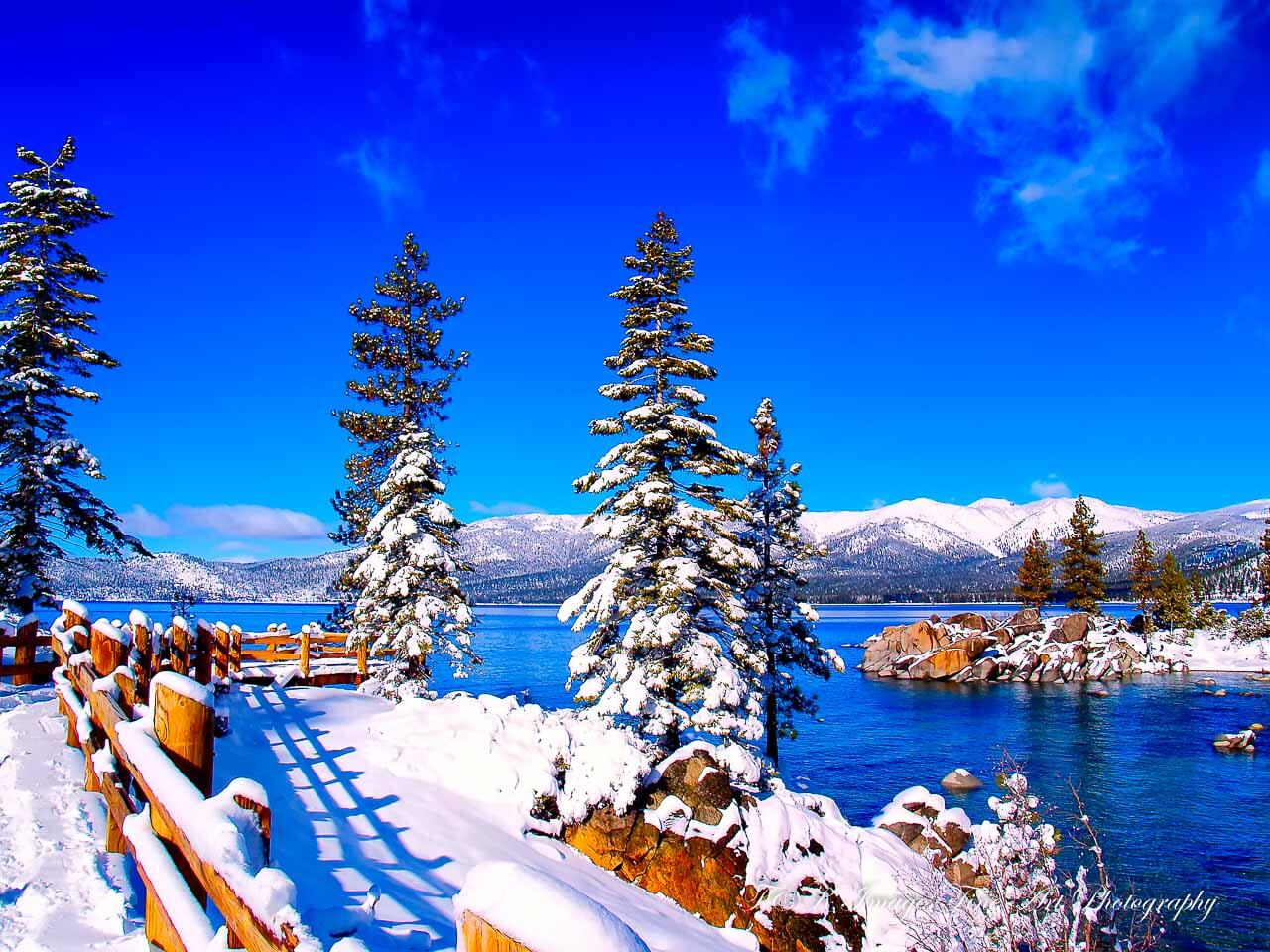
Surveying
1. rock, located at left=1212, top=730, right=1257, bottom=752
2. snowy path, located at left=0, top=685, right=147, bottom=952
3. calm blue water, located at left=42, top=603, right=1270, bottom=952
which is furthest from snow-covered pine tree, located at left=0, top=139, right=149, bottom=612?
rock, located at left=1212, top=730, right=1257, bottom=752

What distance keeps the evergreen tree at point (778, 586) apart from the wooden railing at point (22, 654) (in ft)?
64.5

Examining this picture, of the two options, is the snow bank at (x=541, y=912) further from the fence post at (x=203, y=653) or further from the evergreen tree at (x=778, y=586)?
the evergreen tree at (x=778, y=586)

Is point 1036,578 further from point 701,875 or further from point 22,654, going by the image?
point 22,654

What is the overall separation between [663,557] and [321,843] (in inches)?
495

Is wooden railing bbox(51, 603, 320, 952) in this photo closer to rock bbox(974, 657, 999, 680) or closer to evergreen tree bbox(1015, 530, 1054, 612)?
rock bbox(974, 657, 999, 680)

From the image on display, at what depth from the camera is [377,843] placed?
9.11 metres

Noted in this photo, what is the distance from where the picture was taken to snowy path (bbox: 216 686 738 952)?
707cm

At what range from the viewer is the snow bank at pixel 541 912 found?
57.9 inches

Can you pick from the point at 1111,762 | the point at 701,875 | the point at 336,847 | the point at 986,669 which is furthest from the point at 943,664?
the point at 336,847

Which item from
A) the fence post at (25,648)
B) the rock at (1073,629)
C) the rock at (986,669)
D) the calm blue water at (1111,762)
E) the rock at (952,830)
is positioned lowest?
the rock at (986,669)

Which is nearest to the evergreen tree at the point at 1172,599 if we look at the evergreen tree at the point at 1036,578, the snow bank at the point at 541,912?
the evergreen tree at the point at 1036,578

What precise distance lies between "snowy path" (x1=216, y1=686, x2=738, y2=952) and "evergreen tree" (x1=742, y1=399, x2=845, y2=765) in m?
16.4

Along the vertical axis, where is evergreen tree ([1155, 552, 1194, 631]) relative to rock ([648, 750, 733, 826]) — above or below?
below

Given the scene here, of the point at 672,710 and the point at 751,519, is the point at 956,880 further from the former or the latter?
the point at 751,519
